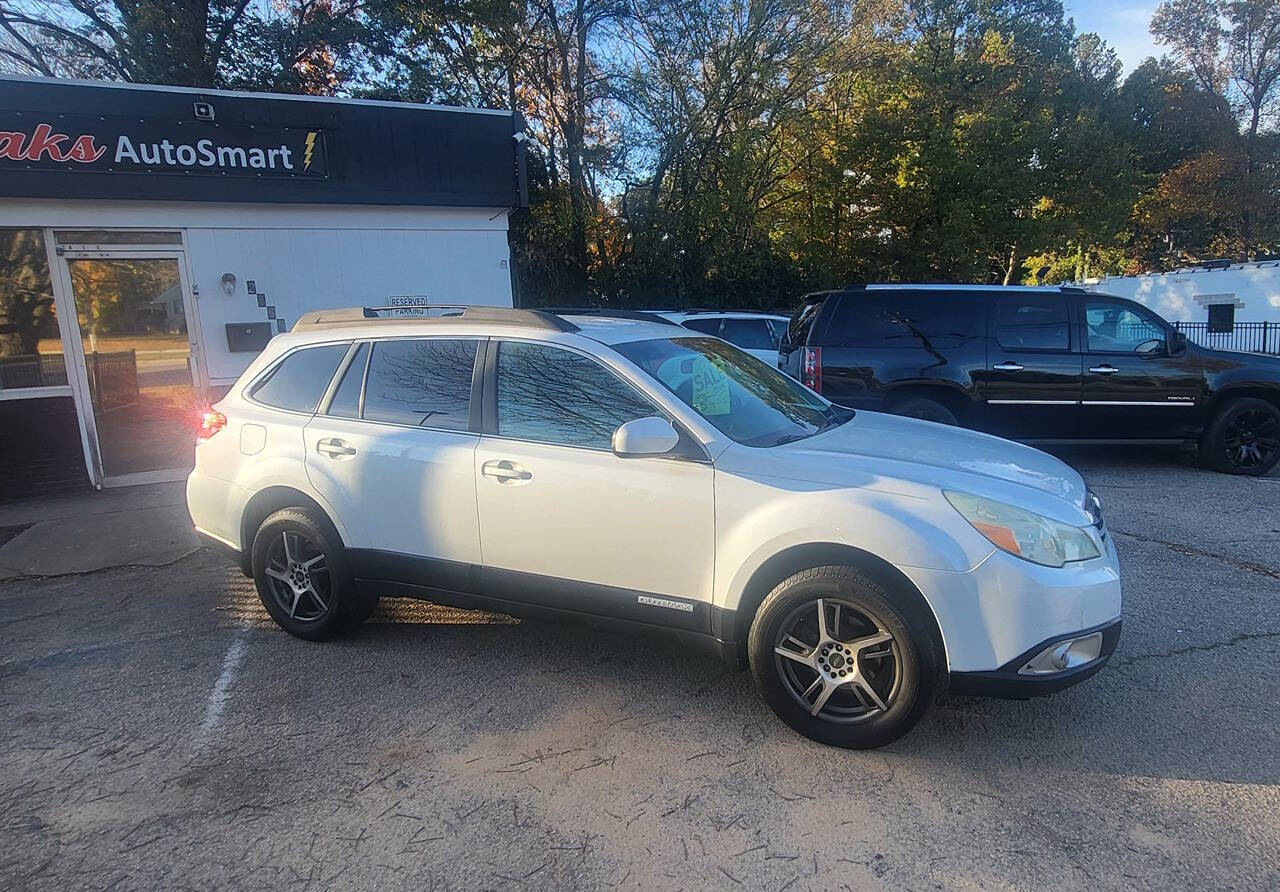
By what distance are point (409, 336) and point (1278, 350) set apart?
84.7ft

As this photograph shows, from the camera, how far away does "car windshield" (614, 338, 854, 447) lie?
12.1 ft

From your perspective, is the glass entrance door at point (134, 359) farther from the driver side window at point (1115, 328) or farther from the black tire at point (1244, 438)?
the black tire at point (1244, 438)

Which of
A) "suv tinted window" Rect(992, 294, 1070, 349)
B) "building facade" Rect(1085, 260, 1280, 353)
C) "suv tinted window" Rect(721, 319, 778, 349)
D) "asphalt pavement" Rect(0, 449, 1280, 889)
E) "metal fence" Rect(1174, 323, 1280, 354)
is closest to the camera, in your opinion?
"asphalt pavement" Rect(0, 449, 1280, 889)

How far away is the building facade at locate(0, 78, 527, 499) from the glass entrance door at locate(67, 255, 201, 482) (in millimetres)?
16

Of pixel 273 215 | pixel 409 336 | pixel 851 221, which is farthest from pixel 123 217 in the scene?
pixel 851 221

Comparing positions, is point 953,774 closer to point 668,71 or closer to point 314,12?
point 668,71

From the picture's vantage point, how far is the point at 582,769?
124 inches

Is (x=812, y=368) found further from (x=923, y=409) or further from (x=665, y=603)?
(x=665, y=603)

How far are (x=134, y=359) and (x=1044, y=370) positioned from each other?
982 centimetres

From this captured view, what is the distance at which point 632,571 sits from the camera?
352cm

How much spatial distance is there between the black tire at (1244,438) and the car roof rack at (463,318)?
7.15 m

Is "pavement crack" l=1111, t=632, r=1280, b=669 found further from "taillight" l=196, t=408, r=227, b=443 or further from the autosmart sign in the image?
the autosmart sign

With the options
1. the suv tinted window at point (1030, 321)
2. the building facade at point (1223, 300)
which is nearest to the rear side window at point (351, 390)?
the suv tinted window at point (1030, 321)

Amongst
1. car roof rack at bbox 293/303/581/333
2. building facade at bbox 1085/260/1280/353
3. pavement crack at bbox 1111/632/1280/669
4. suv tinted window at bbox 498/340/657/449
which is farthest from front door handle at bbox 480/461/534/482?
building facade at bbox 1085/260/1280/353
